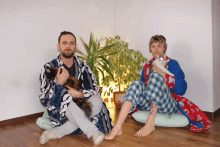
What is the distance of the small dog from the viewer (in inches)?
67.1

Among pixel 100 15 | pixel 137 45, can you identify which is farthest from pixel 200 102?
pixel 100 15

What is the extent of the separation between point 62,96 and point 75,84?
0.25 metres

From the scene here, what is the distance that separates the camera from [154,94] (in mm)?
1865

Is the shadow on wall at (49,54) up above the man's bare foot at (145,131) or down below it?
above

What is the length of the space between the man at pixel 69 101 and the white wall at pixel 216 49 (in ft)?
5.57

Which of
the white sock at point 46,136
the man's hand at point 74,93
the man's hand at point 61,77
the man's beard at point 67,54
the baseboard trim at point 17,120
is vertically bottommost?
the baseboard trim at point 17,120

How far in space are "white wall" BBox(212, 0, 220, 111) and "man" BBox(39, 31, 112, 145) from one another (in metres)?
1.70

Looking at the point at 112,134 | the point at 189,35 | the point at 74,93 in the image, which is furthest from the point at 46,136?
the point at 189,35

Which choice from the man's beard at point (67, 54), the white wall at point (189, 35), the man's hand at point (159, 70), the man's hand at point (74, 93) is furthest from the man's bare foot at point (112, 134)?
the white wall at point (189, 35)

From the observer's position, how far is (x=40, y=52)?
276 centimetres

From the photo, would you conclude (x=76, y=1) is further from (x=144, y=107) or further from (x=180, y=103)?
(x=180, y=103)

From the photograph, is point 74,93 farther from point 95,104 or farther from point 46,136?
point 46,136

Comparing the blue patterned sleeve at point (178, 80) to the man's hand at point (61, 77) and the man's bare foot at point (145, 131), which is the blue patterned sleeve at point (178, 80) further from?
the man's hand at point (61, 77)

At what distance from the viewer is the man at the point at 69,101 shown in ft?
5.52
